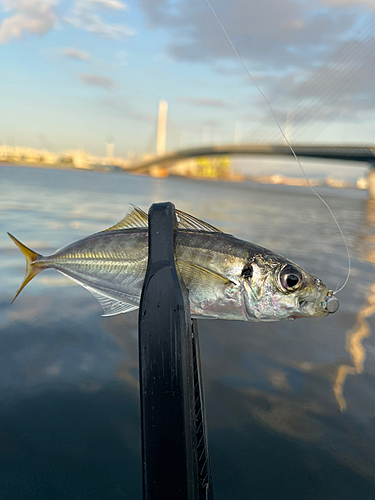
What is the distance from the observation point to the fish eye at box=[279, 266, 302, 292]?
1.35 meters

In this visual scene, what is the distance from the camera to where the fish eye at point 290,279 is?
4.42ft

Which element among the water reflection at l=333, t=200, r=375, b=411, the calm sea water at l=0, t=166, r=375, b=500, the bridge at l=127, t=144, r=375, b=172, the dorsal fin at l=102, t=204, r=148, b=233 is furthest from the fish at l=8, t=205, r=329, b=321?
the bridge at l=127, t=144, r=375, b=172

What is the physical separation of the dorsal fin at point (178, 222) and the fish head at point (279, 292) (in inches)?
9.2

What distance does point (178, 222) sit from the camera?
149cm

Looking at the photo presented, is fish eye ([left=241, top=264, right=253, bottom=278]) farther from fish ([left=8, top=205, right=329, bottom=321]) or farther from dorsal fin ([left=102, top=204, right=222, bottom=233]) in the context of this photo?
dorsal fin ([left=102, top=204, right=222, bottom=233])

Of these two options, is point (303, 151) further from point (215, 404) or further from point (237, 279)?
point (237, 279)

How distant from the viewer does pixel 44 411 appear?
2395 mm

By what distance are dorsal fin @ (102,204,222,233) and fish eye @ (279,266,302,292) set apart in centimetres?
30

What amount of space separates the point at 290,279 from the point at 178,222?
48 cm

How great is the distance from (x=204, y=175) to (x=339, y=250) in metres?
88.3

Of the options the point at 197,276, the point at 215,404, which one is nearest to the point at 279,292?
the point at 197,276

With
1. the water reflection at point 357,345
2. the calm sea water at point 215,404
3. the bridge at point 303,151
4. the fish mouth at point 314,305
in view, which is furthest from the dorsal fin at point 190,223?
the bridge at point 303,151

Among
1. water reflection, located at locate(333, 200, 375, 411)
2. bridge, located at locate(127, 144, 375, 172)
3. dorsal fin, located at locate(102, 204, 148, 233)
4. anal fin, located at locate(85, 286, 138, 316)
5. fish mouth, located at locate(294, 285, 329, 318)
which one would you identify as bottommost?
water reflection, located at locate(333, 200, 375, 411)

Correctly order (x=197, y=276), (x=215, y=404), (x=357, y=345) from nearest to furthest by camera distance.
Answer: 1. (x=197, y=276)
2. (x=215, y=404)
3. (x=357, y=345)
